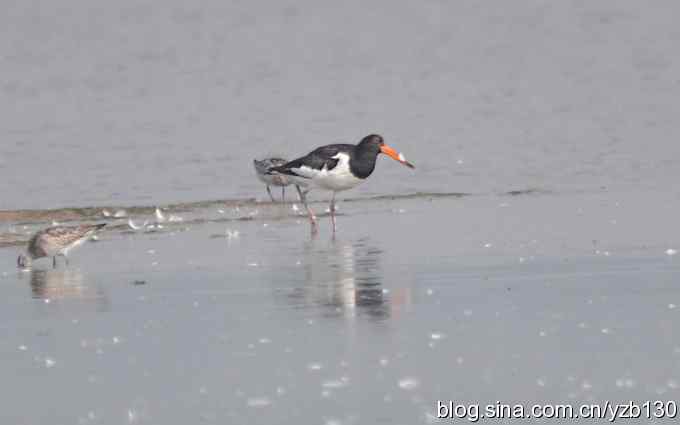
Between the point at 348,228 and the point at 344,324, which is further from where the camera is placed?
the point at 348,228

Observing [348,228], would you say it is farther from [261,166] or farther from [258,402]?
[258,402]

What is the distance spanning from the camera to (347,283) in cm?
1450

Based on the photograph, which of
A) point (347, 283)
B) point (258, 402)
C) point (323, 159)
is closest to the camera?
point (258, 402)

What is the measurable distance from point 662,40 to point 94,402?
38383 millimetres

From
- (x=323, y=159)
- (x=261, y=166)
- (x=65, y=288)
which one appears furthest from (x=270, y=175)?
(x=65, y=288)

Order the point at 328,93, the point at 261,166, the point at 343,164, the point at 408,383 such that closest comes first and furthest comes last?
the point at 408,383 → the point at 343,164 → the point at 261,166 → the point at 328,93

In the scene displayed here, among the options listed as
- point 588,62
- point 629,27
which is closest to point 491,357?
point 588,62

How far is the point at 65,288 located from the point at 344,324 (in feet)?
13.6

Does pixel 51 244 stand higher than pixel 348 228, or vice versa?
pixel 51 244

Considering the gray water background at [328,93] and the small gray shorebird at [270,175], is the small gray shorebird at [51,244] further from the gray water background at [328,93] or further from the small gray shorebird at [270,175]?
the gray water background at [328,93]

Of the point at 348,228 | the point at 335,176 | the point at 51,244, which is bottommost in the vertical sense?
the point at 348,228

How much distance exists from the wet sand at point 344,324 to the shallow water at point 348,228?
36 millimetres

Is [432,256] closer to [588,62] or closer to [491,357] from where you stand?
[491,357]

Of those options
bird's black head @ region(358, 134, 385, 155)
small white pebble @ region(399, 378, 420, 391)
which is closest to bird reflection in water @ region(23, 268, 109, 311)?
small white pebble @ region(399, 378, 420, 391)
